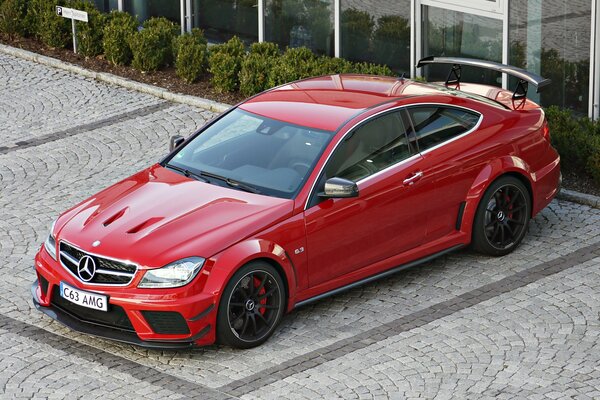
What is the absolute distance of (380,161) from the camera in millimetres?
10625

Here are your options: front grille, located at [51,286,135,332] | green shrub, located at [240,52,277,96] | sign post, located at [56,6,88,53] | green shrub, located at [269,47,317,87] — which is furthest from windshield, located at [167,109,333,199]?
sign post, located at [56,6,88,53]

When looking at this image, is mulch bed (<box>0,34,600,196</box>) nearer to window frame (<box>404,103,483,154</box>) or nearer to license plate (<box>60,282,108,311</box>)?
window frame (<box>404,103,483,154</box>)

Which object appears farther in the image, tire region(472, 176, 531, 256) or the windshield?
tire region(472, 176, 531, 256)

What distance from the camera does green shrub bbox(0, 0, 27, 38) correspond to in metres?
19.4

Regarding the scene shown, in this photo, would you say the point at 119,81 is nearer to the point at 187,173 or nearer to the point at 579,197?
the point at 187,173

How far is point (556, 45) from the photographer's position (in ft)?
47.1

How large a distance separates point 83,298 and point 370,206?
2.45 metres

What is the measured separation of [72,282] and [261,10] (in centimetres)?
872

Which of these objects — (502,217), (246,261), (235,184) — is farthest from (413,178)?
(246,261)

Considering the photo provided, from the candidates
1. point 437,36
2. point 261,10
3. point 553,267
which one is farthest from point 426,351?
point 261,10

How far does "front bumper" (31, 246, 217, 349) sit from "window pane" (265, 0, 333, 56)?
26.5ft

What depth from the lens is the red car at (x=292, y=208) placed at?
372 inches

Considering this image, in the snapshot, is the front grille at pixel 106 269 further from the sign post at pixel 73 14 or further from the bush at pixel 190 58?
the sign post at pixel 73 14

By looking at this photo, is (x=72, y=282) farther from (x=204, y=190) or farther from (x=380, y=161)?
(x=380, y=161)
